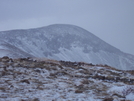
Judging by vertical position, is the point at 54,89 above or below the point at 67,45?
below

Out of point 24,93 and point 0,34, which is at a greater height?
point 0,34

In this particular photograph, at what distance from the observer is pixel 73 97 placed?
11359 mm

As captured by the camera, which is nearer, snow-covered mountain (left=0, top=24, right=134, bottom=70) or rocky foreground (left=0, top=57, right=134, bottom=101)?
rocky foreground (left=0, top=57, right=134, bottom=101)

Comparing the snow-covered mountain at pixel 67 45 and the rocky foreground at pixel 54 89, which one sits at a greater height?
the snow-covered mountain at pixel 67 45

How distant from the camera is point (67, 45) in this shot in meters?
109

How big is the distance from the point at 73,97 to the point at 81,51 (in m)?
95.7

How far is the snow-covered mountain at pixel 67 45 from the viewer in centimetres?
9671

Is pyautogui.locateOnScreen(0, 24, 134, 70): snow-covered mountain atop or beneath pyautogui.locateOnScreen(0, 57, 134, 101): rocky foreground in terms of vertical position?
atop

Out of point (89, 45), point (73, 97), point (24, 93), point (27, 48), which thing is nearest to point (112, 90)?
point (73, 97)

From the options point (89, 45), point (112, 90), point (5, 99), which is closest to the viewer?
point (5, 99)

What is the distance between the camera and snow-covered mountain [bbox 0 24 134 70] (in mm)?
96713

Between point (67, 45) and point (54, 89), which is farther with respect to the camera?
point (67, 45)

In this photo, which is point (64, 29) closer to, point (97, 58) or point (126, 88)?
point (97, 58)

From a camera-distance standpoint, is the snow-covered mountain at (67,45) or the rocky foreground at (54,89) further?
the snow-covered mountain at (67,45)
